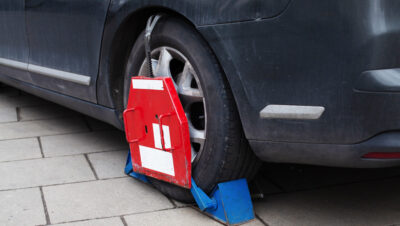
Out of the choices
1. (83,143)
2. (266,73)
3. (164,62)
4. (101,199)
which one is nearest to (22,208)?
(101,199)

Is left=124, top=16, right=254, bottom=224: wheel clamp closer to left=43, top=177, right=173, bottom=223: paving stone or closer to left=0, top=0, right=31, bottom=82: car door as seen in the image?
left=43, top=177, right=173, bottom=223: paving stone

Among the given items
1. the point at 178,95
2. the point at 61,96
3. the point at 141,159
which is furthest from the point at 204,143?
the point at 61,96

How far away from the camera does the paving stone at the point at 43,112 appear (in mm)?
4297

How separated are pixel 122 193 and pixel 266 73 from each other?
1.09 meters

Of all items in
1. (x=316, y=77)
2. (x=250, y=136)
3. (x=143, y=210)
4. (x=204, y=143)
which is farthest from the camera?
(x=143, y=210)

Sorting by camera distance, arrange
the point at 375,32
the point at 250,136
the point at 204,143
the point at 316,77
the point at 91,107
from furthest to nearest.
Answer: the point at 91,107 < the point at 204,143 < the point at 250,136 < the point at 316,77 < the point at 375,32

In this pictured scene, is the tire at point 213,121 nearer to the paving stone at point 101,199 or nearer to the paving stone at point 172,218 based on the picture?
the paving stone at point 172,218

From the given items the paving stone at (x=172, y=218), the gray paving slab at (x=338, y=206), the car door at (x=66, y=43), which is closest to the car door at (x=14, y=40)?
the car door at (x=66, y=43)

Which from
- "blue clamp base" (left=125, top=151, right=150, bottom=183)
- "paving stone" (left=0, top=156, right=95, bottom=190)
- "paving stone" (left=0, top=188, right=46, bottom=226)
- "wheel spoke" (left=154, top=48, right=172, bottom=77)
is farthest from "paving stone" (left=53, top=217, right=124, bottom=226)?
"wheel spoke" (left=154, top=48, right=172, bottom=77)

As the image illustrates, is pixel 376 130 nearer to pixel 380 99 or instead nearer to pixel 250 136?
pixel 380 99

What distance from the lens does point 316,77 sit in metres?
1.81

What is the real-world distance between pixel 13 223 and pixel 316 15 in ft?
5.00

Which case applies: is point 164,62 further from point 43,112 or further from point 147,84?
point 43,112

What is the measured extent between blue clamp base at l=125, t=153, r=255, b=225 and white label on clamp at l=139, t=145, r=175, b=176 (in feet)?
0.46
